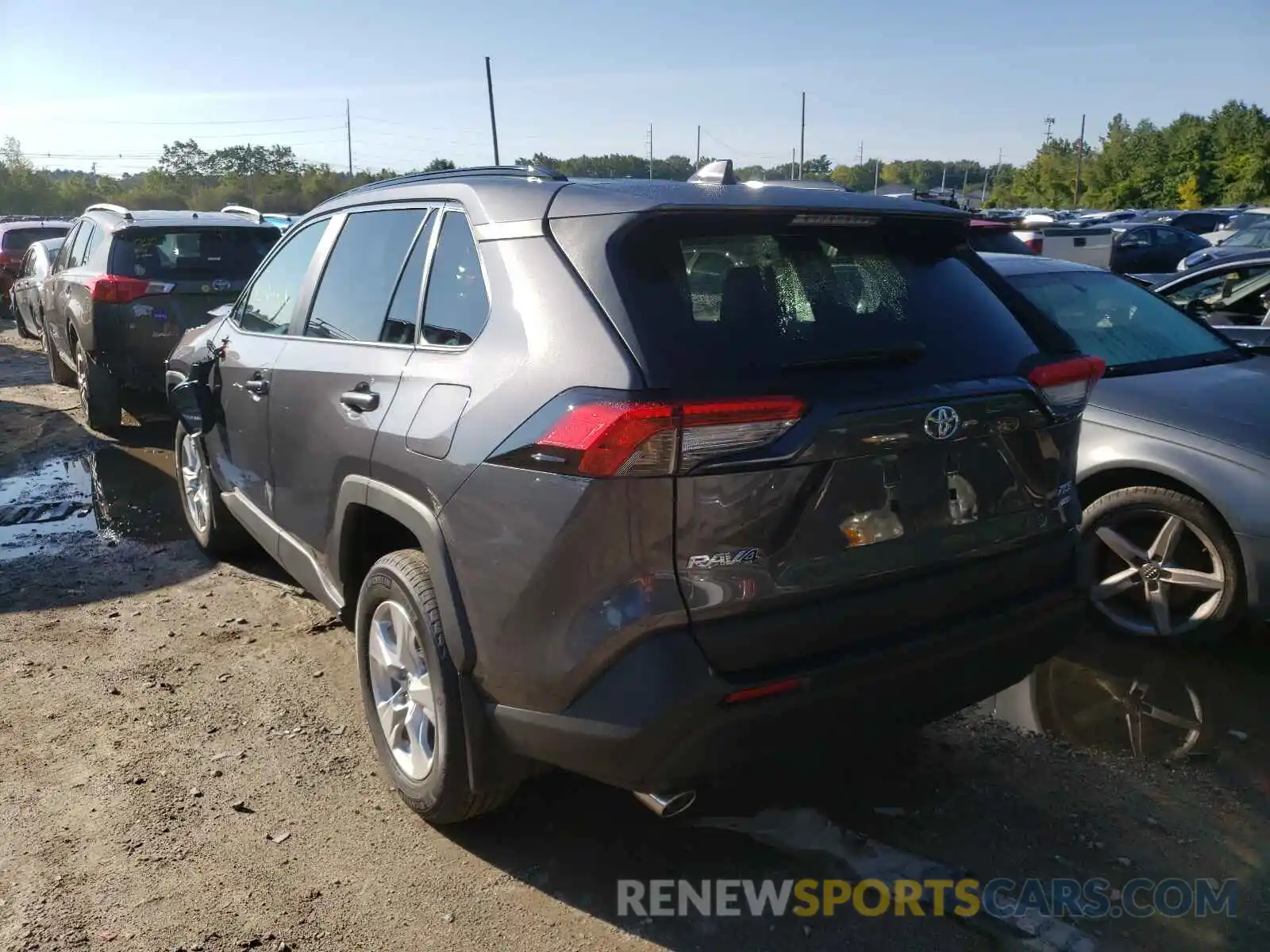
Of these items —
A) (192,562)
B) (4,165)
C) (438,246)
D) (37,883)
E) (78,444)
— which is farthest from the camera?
(4,165)

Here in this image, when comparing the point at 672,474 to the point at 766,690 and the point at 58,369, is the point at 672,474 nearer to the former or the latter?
the point at 766,690

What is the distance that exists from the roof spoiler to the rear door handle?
117cm

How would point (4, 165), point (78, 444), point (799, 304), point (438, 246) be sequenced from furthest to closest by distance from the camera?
point (4, 165), point (78, 444), point (438, 246), point (799, 304)

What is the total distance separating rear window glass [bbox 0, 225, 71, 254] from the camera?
17.8 meters

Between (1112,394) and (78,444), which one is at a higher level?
(1112,394)

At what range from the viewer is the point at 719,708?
2.29m

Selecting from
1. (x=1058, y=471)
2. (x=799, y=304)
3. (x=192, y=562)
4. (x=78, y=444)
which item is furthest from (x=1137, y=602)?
(x=78, y=444)

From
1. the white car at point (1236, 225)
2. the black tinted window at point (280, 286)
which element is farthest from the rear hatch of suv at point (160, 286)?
the white car at point (1236, 225)

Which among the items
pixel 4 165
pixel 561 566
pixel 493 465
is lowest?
pixel 561 566

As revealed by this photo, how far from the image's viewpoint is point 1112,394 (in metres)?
4.33

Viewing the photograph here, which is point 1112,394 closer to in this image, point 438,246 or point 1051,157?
point 438,246

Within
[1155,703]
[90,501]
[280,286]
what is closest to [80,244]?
[90,501]

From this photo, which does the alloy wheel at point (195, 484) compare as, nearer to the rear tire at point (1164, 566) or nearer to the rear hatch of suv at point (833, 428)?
the rear hatch of suv at point (833, 428)

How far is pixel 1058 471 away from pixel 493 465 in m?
1.64
